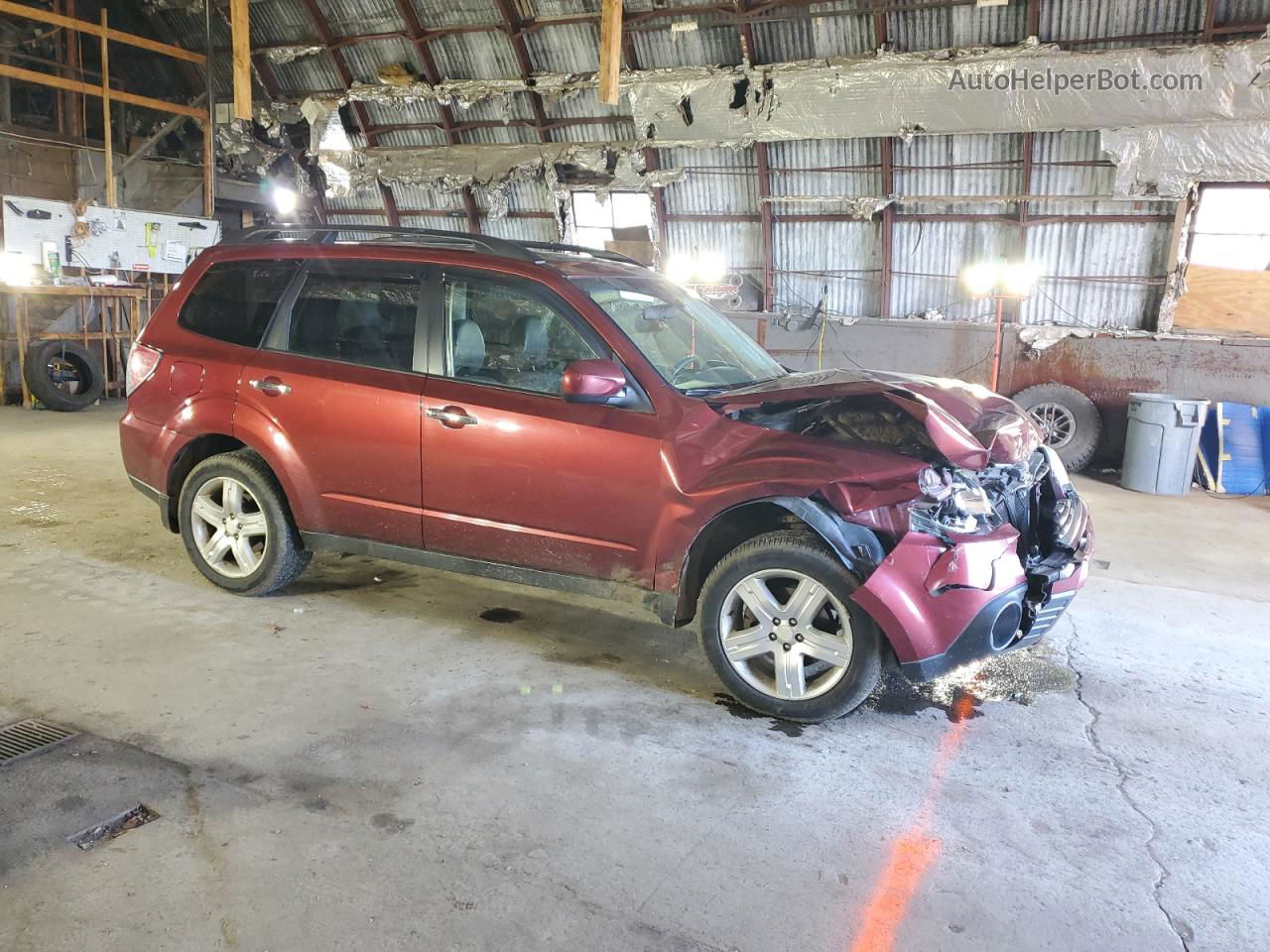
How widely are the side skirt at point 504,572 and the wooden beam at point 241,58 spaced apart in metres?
7.31

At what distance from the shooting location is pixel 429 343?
424 centimetres

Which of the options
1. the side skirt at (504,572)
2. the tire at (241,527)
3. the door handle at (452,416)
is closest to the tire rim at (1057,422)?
Answer: the side skirt at (504,572)

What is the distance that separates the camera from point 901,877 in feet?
8.80

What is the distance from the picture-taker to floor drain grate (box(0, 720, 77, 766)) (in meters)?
3.20

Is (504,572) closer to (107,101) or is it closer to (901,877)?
(901,877)

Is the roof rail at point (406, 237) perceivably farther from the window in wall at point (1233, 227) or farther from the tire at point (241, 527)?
the window in wall at point (1233, 227)

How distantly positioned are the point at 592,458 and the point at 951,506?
1.45m

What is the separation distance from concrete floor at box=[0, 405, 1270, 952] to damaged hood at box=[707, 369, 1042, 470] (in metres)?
1.13

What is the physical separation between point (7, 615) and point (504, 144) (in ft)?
34.4

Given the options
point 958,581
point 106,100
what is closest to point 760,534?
point 958,581

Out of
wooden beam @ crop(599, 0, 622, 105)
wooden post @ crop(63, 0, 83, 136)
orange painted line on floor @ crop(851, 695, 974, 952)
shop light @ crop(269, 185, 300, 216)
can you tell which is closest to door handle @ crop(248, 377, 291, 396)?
orange painted line on floor @ crop(851, 695, 974, 952)

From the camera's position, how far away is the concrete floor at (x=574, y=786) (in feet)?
8.09

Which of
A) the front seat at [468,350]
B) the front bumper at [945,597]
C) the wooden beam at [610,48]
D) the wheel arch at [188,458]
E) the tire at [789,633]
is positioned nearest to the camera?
the front bumper at [945,597]

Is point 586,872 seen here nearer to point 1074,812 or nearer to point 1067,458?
point 1074,812
